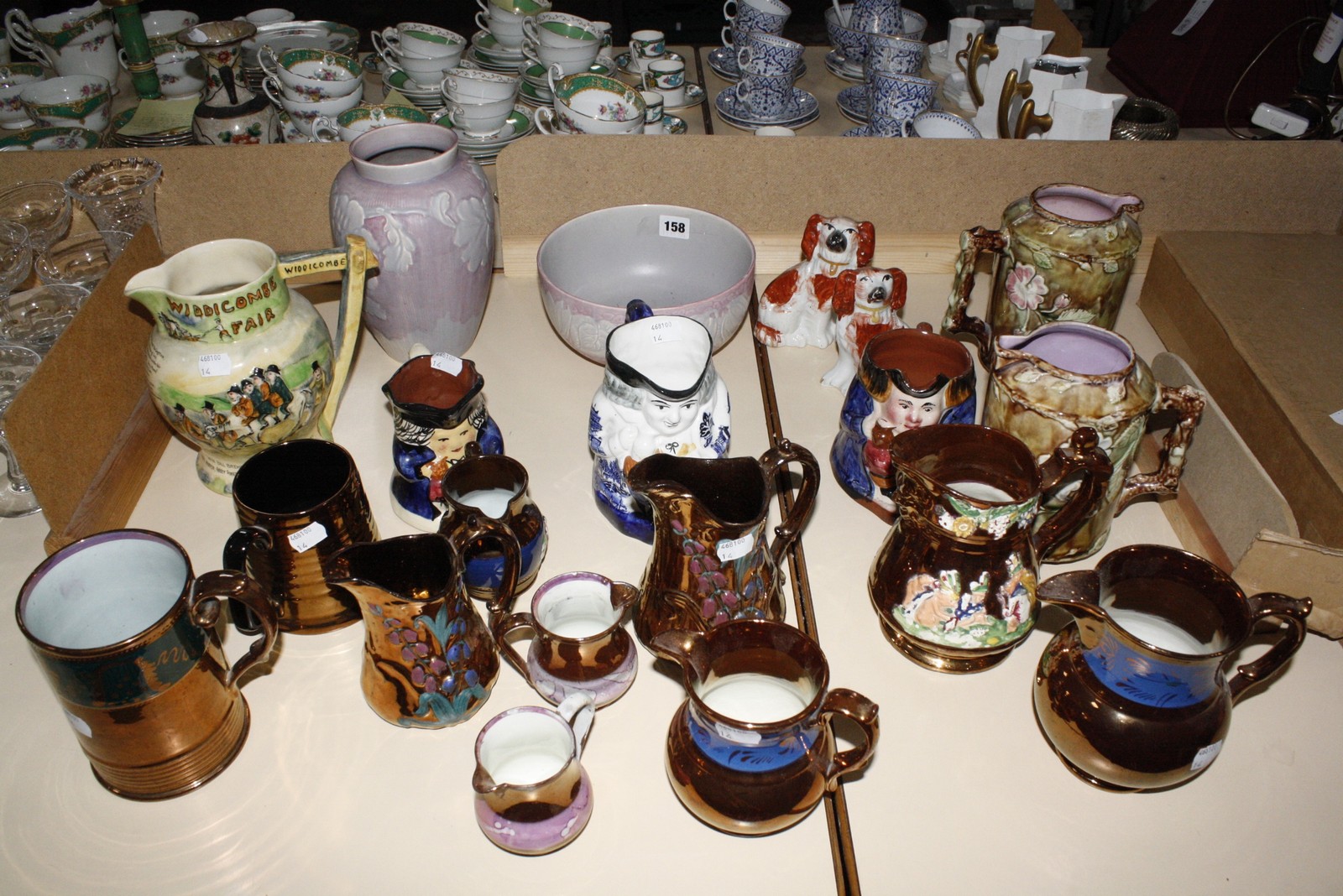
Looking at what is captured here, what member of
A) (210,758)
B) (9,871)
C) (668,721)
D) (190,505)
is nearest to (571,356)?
(190,505)

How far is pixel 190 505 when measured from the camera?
4.41ft

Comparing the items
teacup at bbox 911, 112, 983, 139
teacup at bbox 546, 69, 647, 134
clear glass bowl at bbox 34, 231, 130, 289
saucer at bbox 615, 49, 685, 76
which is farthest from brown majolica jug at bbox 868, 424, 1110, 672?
saucer at bbox 615, 49, 685, 76

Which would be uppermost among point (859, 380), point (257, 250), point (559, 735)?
point (257, 250)

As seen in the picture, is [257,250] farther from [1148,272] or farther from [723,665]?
[1148,272]

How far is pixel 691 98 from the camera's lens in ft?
7.63

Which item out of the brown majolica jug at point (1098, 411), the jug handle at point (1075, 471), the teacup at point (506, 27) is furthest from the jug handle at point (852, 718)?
the teacup at point (506, 27)

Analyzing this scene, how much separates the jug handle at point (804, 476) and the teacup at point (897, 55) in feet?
4.44

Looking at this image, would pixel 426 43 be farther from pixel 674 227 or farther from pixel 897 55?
pixel 897 55

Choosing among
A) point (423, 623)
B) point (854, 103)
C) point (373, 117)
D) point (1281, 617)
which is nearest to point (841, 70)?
point (854, 103)

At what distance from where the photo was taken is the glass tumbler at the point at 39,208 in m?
1.60

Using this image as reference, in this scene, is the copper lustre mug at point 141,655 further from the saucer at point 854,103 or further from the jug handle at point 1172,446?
the saucer at point 854,103

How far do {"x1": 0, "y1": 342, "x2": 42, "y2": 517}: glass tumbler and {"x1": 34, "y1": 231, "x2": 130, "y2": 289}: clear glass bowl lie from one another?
0.22m

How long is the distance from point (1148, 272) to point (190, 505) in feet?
5.51

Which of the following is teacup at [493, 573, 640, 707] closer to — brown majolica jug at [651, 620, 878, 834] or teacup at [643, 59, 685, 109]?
brown majolica jug at [651, 620, 878, 834]
